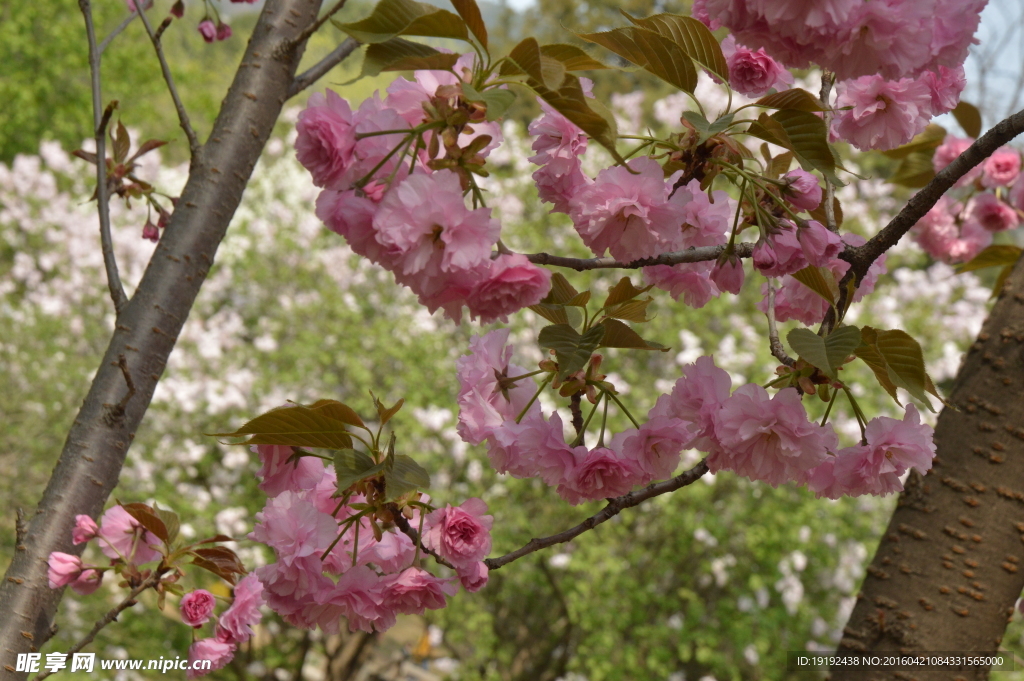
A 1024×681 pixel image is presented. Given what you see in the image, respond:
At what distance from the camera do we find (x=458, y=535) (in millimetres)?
822

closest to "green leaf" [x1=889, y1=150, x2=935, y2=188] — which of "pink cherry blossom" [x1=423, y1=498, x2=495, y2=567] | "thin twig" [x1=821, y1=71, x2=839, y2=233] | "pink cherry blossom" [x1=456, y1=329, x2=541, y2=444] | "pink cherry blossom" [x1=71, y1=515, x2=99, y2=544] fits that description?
"thin twig" [x1=821, y1=71, x2=839, y2=233]

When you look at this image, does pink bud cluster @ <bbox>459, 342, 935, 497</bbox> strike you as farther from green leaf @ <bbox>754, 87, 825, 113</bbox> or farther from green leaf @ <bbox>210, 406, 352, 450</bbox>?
green leaf @ <bbox>754, 87, 825, 113</bbox>

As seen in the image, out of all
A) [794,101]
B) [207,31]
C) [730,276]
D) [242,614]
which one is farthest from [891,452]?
[207,31]

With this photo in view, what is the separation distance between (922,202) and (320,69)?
966mm

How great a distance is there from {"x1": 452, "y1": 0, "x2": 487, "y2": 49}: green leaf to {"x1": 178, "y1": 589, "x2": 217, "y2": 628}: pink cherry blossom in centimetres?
91

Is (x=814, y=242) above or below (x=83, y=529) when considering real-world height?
above

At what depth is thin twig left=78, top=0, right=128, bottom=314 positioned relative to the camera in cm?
117

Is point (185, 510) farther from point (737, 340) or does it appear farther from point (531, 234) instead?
point (737, 340)

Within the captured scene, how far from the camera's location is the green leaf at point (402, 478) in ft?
2.31

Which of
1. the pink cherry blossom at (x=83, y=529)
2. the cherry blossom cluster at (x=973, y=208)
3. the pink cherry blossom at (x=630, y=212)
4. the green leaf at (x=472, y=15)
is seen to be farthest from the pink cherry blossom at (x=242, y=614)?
the cherry blossom cluster at (x=973, y=208)

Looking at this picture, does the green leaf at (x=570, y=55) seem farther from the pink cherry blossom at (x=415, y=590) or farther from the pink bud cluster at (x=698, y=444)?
the pink cherry blossom at (x=415, y=590)

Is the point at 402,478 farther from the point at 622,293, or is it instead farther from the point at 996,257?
the point at 996,257

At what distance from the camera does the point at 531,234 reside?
16.6ft

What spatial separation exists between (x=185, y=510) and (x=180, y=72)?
8727 millimetres
